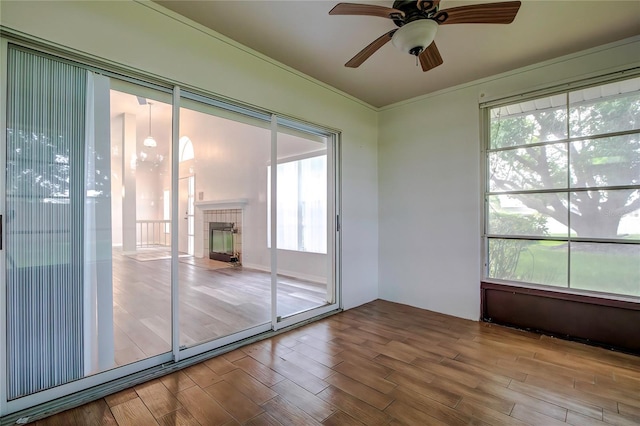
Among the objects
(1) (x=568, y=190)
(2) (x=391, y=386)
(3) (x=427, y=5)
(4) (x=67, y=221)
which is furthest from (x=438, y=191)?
(4) (x=67, y=221)

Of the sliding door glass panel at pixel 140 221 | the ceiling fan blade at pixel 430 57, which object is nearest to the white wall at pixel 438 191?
the ceiling fan blade at pixel 430 57

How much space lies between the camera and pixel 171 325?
7.47ft

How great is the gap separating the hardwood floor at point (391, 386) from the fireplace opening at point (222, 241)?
1667mm

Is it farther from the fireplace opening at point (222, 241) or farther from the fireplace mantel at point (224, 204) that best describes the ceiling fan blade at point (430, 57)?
the fireplace opening at point (222, 241)

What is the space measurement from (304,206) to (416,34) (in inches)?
100

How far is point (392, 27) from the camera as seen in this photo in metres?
2.34

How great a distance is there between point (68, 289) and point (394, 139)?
12.4 ft

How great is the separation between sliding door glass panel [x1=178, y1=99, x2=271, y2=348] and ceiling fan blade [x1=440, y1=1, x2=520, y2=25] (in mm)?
1897

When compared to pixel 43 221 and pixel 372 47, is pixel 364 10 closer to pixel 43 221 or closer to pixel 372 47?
pixel 372 47

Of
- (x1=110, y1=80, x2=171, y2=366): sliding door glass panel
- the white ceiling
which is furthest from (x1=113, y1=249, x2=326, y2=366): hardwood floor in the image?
the white ceiling

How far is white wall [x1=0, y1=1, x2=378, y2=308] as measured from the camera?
1.75 m

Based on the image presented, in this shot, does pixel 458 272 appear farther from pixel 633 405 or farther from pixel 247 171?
pixel 247 171

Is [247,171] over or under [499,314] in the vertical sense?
over

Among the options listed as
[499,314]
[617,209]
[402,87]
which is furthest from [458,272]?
[402,87]
